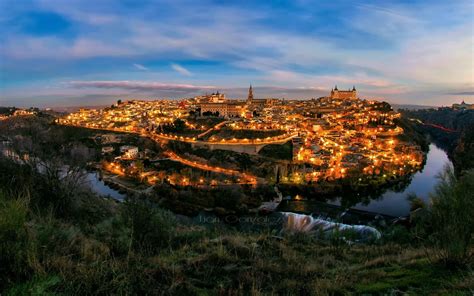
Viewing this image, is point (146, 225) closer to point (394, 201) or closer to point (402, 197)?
point (394, 201)

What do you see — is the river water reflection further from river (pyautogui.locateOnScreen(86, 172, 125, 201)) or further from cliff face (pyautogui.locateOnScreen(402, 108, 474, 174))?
river (pyautogui.locateOnScreen(86, 172, 125, 201))

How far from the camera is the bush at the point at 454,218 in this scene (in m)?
2.91

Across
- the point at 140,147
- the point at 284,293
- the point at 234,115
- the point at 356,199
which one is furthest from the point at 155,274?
the point at 234,115

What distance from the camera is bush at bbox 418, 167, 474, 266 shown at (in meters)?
2.91

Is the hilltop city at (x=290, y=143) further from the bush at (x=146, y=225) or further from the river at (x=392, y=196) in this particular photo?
the bush at (x=146, y=225)

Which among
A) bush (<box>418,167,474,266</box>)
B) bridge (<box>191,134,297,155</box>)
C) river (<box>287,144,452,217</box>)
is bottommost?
river (<box>287,144,452,217</box>)

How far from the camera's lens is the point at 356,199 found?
23.8 m

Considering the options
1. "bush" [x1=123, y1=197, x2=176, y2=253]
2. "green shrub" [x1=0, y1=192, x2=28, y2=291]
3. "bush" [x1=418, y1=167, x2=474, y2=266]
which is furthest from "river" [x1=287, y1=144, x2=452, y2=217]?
"green shrub" [x1=0, y1=192, x2=28, y2=291]

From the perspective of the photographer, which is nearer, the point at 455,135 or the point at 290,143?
the point at 290,143

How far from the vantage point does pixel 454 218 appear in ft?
9.79

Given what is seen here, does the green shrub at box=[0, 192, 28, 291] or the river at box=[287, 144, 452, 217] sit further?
the river at box=[287, 144, 452, 217]

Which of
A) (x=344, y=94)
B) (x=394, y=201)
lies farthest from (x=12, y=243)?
(x=344, y=94)

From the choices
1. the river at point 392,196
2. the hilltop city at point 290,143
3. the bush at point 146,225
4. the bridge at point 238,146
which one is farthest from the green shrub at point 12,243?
the bridge at point 238,146

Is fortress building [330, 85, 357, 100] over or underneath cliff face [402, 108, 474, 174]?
over
